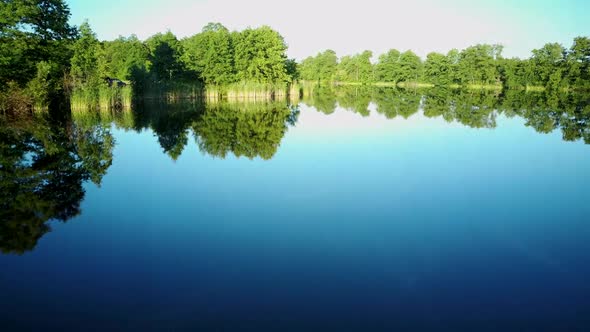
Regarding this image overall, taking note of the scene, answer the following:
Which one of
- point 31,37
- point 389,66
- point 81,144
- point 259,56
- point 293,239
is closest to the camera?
point 293,239

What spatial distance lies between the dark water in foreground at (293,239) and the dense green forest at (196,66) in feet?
47.9

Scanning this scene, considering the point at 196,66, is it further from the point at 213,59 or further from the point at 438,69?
the point at 438,69

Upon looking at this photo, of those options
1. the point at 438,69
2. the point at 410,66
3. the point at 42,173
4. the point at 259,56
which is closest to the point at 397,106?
the point at 259,56

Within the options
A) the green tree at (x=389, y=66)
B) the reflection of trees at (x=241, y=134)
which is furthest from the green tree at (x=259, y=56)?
the green tree at (x=389, y=66)

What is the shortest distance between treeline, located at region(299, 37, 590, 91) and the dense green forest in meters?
0.19

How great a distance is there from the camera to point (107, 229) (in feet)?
21.9

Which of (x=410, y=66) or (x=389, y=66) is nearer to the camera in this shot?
(x=410, y=66)

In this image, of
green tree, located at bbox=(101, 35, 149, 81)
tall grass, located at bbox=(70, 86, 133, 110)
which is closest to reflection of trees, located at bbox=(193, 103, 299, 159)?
tall grass, located at bbox=(70, 86, 133, 110)

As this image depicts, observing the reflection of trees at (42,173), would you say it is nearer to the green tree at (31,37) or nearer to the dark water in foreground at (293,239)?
the dark water in foreground at (293,239)

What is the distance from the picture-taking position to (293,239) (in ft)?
20.2

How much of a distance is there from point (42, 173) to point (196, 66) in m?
38.5

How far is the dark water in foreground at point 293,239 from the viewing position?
4199 millimetres

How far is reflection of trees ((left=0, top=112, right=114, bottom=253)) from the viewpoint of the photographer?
6712 millimetres

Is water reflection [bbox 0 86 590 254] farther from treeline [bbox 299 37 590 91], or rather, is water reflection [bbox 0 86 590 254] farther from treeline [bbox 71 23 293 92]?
treeline [bbox 299 37 590 91]
